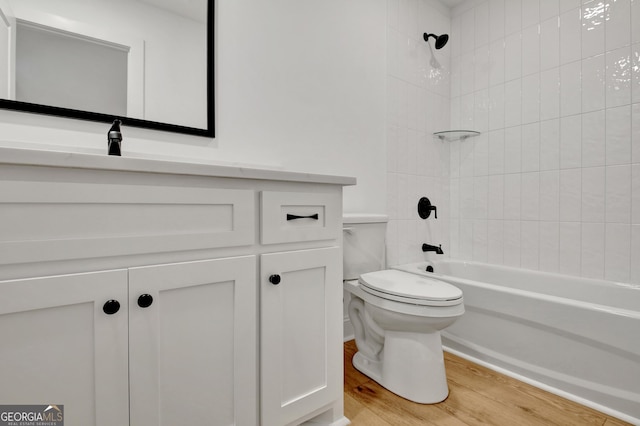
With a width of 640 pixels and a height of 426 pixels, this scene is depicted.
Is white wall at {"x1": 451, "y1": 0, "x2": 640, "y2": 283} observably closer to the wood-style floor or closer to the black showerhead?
the black showerhead

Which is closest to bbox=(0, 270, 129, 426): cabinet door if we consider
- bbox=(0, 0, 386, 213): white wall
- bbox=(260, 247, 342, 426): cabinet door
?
bbox=(260, 247, 342, 426): cabinet door

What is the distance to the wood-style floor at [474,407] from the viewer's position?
1209mm

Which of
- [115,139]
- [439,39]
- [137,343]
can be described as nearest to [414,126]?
[439,39]

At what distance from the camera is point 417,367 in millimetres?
1333

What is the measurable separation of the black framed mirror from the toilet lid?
1031 mm

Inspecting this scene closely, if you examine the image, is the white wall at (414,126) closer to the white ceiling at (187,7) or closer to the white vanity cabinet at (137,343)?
the white ceiling at (187,7)

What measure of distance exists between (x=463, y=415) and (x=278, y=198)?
1.15 m

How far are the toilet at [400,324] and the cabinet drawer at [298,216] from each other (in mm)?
449

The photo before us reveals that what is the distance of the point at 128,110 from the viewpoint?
1.22 m

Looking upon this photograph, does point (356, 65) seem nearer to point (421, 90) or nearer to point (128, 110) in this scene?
point (421, 90)

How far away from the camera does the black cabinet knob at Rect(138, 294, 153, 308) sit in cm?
75

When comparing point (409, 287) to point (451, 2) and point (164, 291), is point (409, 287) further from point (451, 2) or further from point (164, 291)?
point (451, 2)

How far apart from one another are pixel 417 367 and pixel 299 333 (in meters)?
0.64

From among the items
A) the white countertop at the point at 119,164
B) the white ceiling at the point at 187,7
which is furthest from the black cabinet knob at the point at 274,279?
the white ceiling at the point at 187,7
